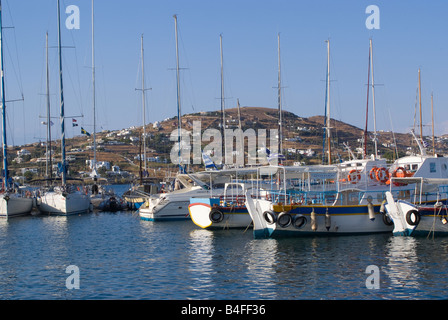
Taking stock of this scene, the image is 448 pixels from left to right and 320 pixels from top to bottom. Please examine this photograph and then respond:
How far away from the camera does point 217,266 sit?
25.5m

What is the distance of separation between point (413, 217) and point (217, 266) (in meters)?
12.8

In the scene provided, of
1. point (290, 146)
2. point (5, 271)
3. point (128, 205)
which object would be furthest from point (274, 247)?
point (290, 146)

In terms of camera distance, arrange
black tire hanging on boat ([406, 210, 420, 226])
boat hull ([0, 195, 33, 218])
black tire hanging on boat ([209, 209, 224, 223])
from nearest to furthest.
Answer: black tire hanging on boat ([406, 210, 420, 226]), black tire hanging on boat ([209, 209, 224, 223]), boat hull ([0, 195, 33, 218])

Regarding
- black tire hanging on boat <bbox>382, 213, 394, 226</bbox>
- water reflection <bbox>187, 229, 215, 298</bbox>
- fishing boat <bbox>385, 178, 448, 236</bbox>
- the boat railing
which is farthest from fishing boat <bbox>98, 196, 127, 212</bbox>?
fishing boat <bbox>385, 178, 448, 236</bbox>

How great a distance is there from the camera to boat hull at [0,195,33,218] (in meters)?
51.2

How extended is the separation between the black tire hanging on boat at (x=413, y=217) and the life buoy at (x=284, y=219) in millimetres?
6767

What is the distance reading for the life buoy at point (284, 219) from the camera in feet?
105

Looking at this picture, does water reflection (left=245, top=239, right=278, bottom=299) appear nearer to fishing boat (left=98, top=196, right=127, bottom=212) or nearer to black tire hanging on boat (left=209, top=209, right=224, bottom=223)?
black tire hanging on boat (left=209, top=209, right=224, bottom=223)

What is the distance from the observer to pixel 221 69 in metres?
63.6

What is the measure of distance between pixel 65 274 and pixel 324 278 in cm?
1137

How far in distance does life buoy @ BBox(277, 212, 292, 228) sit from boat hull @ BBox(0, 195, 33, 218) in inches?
1187
